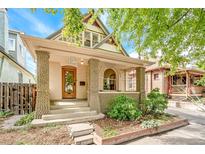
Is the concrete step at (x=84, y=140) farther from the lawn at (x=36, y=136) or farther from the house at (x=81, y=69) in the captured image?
the house at (x=81, y=69)

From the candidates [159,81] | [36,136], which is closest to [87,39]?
[36,136]

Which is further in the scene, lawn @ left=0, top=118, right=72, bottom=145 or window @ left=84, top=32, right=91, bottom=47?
window @ left=84, top=32, right=91, bottom=47

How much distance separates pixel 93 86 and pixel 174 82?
12278 millimetres

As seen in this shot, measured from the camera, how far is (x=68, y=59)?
27.8ft

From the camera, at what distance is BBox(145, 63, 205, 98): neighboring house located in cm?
1399

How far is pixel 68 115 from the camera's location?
600 cm

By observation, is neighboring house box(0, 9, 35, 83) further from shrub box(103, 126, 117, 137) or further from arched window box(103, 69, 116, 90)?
shrub box(103, 126, 117, 137)

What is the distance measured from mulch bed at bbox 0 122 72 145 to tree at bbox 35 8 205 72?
2883 mm

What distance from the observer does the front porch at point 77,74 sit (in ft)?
18.9

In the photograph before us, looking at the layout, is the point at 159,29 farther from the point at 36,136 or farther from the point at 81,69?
the point at 81,69

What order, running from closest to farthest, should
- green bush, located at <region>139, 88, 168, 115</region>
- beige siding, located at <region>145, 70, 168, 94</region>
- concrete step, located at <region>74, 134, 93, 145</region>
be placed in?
concrete step, located at <region>74, 134, 93, 145</region>, green bush, located at <region>139, 88, 168, 115</region>, beige siding, located at <region>145, 70, 168, 94</region>

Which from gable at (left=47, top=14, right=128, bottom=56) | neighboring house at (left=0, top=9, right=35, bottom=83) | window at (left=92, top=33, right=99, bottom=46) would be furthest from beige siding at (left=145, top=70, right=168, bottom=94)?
neighboring house at (left=0, top=9, right=35, bottom=83)
